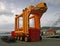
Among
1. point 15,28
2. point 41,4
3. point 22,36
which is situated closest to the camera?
point 41,4

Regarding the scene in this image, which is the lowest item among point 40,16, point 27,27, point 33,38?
point 33,38

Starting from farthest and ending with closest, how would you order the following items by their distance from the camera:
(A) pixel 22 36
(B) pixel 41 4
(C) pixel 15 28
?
(C) pixel 15 28 < (A) pixel 22 36 < (B) pixel 41 4

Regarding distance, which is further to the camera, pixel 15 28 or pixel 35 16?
pixel 15 28

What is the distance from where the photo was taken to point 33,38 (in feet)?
96.7

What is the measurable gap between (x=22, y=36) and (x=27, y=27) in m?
2.33

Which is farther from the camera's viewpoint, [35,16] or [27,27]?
[35,16]

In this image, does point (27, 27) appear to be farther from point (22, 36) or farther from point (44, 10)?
point (44, 10)

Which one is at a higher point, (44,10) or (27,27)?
(44,10)

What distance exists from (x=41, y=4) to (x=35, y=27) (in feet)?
15.6

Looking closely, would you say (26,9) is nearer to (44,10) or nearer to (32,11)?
(32,11)

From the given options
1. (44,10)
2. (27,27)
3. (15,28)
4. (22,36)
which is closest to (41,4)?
(44,10)

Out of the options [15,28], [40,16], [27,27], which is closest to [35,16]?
[40,16]

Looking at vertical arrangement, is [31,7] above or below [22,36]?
above

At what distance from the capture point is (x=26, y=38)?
29203 mm
